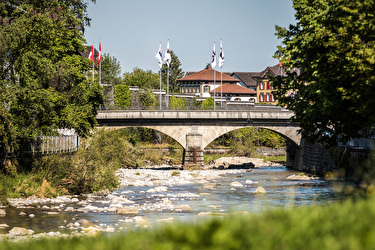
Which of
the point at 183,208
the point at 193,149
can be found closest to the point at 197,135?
the point at 193,149

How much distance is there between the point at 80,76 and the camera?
37.7 meters

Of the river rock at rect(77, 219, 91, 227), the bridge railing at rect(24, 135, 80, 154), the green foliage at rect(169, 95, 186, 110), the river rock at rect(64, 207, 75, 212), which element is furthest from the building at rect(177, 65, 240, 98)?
the river rock at rect(77, 219, 91, 227)

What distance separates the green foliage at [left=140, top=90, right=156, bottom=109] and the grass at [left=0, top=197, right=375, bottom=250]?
82.2 metres

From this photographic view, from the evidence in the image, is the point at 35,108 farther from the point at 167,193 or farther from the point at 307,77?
the point at 307,77

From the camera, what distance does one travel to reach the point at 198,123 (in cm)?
5666

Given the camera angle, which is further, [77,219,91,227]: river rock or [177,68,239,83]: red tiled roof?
[177,68,239,83]: red tiled roof

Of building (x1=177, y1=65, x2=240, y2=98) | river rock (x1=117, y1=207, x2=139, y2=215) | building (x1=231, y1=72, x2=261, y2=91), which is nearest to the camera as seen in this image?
river rock (x1=117, y1=207, x2=139, y2=215)

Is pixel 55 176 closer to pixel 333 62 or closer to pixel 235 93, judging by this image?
pixel 333 62

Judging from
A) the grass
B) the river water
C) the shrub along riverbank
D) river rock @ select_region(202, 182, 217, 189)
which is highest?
the grass

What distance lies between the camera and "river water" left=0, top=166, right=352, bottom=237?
60.2 feet

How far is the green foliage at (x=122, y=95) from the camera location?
84.8 metres

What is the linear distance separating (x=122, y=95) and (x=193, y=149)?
31263 millimetres

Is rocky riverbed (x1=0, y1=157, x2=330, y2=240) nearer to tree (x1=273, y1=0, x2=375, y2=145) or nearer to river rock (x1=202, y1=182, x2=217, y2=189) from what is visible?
river rock (x1=202, y1=182, x2=217, y2=189)

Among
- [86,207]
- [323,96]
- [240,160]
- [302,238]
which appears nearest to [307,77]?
[323,96]
